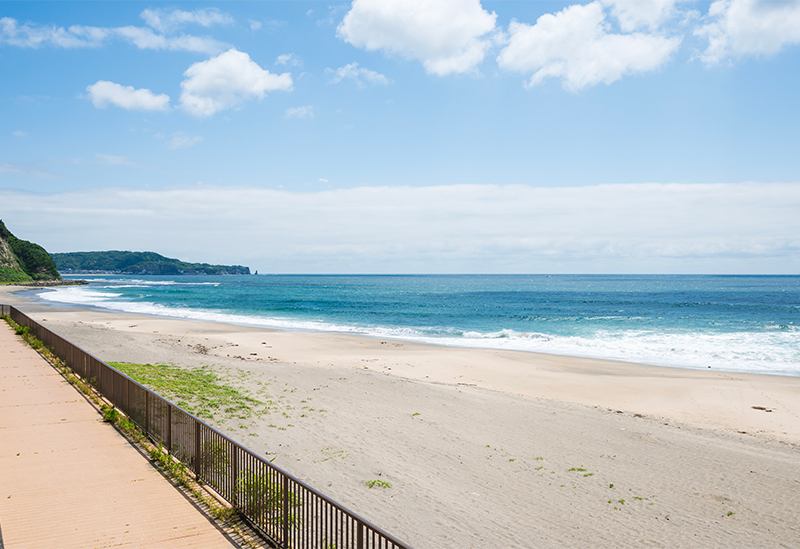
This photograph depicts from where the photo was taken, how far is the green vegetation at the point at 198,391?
503 inches

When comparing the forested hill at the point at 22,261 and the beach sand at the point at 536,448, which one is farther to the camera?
the forested hill at the point at 22,261

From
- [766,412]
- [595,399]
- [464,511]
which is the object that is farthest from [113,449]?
[766,412]

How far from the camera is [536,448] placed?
11.2 meters

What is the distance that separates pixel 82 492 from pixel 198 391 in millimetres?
7414

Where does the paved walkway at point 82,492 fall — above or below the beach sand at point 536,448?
above

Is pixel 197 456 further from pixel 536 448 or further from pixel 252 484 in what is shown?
pixel 536 448

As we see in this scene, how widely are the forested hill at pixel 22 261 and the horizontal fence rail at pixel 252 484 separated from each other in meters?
112

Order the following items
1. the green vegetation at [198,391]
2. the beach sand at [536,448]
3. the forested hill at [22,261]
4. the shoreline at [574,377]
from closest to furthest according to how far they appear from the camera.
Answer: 1. the beach sand at [536,448]
2. the green vegetation at [198,391]
3. the shoreline at [574,377]
4. the forested hill at [22,261]

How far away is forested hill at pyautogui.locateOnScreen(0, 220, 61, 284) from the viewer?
3905 inches

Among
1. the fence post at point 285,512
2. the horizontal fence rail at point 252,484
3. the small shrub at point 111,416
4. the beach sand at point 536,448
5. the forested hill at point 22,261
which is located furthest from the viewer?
the forested hill at point 22,261

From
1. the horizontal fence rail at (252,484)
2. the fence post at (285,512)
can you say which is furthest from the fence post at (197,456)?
the fence post at (285,512)

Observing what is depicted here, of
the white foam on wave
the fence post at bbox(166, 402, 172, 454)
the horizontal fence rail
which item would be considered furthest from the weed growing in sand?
the white foam on wave

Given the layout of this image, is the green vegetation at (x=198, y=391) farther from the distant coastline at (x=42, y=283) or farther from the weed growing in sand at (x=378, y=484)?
the distant coastline at (x=42, y=283)

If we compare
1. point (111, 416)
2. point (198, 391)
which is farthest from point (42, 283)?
point (111, 416)
